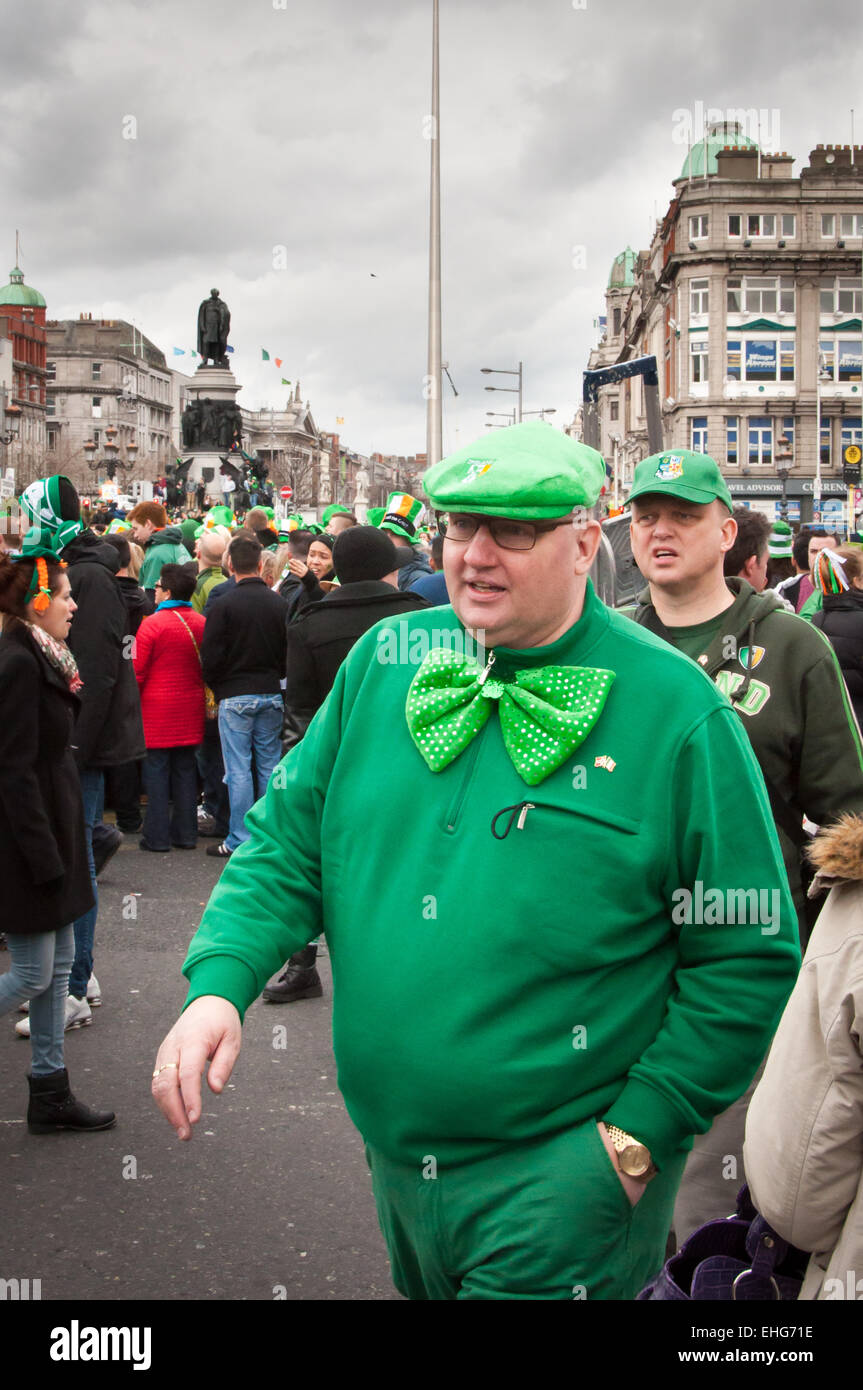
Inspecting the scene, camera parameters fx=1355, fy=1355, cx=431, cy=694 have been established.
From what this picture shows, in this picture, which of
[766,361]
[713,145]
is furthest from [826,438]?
[713,145]

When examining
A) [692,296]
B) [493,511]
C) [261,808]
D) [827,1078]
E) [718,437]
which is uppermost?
[692,296]

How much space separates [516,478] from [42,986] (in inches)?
131

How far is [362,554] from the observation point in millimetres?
6320

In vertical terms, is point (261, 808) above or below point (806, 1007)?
above

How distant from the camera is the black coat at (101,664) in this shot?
681 cm

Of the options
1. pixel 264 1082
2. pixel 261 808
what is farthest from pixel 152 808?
pixel 261 808

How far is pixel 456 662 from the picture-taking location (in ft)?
7.44

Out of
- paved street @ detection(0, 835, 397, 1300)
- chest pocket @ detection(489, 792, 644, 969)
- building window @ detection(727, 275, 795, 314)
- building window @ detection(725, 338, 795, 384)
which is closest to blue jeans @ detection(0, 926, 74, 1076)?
paved street @ detection(0, 835, 397, 1300)

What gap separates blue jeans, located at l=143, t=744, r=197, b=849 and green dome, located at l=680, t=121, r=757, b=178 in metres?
72.4

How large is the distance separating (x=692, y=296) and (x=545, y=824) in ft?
228

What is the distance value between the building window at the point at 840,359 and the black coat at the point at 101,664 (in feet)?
212

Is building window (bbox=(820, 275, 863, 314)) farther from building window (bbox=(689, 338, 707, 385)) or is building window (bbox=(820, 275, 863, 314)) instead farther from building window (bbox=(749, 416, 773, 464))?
building window (bbox=(749, 416, 773, 464))

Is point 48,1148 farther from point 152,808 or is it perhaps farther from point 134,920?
point 152,808

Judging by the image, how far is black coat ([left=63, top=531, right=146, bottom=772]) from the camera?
681 cm
